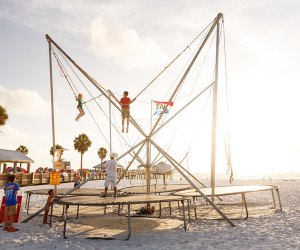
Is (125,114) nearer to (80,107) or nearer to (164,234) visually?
(80,107)

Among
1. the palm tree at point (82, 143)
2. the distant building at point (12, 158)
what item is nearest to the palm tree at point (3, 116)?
the distant building at point (12, 158)

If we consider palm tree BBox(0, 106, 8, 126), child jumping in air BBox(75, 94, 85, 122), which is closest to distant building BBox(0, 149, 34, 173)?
palm tree BBox(0, 106, 8, 126)

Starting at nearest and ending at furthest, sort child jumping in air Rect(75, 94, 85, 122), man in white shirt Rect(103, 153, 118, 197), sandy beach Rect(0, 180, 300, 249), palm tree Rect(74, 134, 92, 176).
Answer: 1. sandy beach Rect(0, 180, 300, 249)
2. man in white shirt Rect(103, 153, 118, 197)
3. child jumping in air Rect(75, 94, 85, 122)
4. palm tree Rect(74, 134, 92, 176)

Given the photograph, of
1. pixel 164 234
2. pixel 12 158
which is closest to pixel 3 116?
pixel 12 158

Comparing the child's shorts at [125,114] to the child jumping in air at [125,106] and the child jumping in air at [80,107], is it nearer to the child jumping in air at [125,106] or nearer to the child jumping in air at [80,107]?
the child jumping in air at [125,106]

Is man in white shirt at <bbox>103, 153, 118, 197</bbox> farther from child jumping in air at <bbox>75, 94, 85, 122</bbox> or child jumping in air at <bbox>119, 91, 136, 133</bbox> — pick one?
child jumping in air at <bbox>75, 94, 85, 122</bbox>

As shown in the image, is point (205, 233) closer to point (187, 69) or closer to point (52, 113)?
point (187, 69)

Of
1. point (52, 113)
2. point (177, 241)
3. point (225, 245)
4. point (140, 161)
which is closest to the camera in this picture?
point (225, 245)

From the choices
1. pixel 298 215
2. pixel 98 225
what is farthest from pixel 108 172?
pixel 298 215

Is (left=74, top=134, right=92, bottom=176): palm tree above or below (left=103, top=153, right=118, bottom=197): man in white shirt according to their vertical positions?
above

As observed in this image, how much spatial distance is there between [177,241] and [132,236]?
4.72 feet

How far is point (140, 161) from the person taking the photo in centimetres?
1430

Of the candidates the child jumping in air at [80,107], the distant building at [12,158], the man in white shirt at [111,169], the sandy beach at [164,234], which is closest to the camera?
the sandy beach at [164,234]

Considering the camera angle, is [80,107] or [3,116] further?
[3,116]
